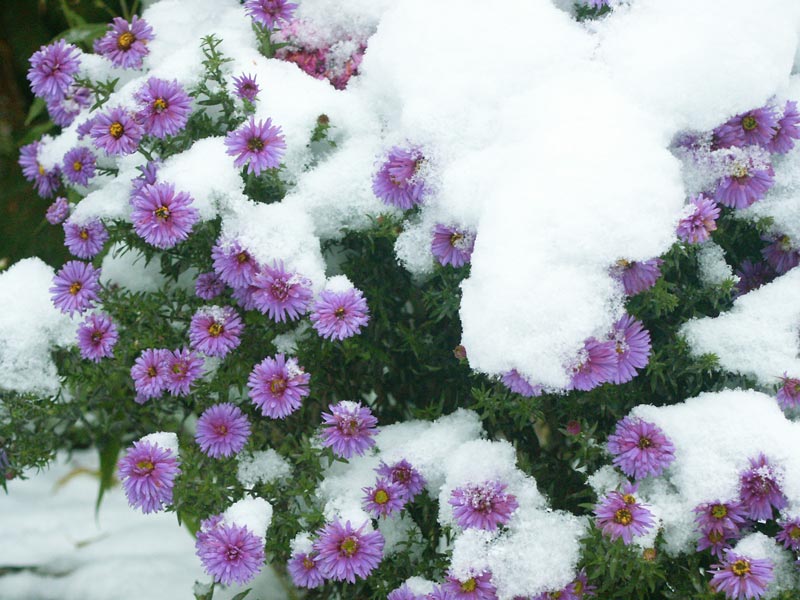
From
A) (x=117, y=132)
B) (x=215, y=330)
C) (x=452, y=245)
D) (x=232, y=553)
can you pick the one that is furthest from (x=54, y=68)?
(x=232, y=553)

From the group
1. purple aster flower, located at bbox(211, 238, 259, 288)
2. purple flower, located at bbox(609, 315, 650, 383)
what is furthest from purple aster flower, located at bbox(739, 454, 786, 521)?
purple aster flower, located at bbox(211, 238, 259, 288)

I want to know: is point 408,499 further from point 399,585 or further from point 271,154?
point 271,154

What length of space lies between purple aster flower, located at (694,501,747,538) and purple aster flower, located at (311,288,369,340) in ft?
1.93

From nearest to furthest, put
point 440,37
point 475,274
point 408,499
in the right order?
point 475,274 → point 408,499 → point 440,37

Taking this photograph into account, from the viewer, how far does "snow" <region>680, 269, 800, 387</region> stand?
1336 mm

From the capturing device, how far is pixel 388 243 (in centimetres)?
160

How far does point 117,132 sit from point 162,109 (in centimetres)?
9

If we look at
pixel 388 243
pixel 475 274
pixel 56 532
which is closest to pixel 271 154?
pixel 388 243

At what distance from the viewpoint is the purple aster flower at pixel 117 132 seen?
1469 mm

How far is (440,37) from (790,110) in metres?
0.61

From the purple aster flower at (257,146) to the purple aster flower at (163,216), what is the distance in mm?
114

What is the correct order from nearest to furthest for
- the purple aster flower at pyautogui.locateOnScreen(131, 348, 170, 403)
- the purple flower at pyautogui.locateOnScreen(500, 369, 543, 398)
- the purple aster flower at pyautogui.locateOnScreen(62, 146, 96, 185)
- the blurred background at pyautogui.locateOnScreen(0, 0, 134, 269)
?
the purple flower at pyautogui.locateOnScreen(500, 369, 543, 398) → the purple aster flower at pyautogui.locateOnScreen(131, 348, 170, 403) → the purple aster flower at pyautogui.locateOnScreen(62, 146, 96, 185) → the blurred background at pyautogui.locateOnScreen(0, 0, 134, 269)

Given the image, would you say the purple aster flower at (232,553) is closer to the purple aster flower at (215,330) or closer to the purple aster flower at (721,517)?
the purple aster flower at (215,330)

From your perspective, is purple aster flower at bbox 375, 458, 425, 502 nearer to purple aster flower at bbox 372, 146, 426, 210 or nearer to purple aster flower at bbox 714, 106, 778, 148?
purple aster flower at bbox 372, 146, 426, 210
